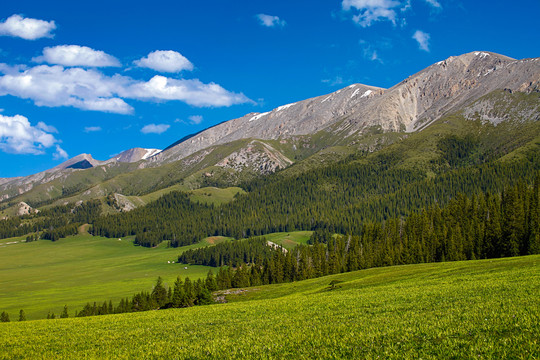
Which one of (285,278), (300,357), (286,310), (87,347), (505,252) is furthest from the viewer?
(285,278)

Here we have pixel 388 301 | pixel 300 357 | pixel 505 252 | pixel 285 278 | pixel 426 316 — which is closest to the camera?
pixel 300 357

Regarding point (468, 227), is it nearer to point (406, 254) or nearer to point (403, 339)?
point (406, 254)

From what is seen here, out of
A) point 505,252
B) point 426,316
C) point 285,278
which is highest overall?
point 426,316

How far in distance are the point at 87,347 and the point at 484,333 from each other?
24.7m

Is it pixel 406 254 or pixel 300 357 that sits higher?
pixel 300 357

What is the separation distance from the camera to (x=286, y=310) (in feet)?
124

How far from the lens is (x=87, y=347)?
84.3ft

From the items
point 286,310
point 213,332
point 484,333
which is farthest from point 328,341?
point 286,310

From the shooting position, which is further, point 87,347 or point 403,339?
point 87,347

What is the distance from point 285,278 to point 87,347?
121 m

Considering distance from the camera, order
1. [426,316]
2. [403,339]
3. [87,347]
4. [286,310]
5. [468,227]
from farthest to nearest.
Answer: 1. [468,227]
2. [286,310]
3. [87,347]
4. [426,316]
5. [403,339]

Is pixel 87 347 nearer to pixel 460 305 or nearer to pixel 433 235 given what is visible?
pixel 460 305

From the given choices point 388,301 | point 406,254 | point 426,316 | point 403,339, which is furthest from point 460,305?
point 406,254

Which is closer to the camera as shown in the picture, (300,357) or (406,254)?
(300,357)
